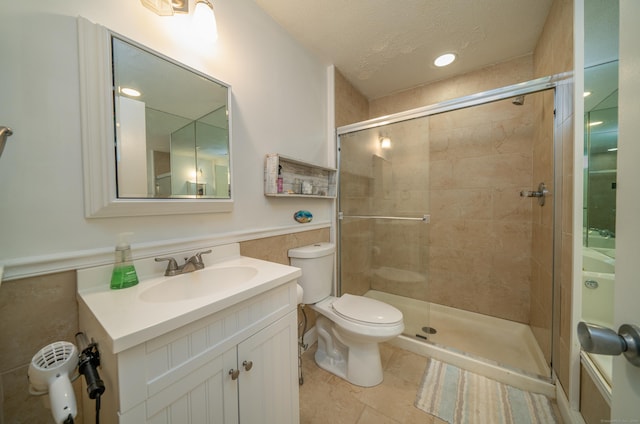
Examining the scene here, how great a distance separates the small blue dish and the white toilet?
205 mm

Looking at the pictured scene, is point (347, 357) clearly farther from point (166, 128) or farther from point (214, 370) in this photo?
point (166, 128)

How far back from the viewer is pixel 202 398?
0.67 metres

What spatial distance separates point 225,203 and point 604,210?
177cm

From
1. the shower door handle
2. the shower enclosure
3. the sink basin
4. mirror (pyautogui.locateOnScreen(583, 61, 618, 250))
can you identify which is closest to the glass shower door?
the shower enclosure

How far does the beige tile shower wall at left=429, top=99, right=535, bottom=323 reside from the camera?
6.27 feet

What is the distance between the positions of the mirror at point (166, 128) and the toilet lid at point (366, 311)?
1.04 metres

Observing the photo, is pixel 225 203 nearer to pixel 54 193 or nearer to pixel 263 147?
pixel 263 147

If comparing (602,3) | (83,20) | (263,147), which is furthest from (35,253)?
(602,3)

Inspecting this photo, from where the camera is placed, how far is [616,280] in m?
0.42

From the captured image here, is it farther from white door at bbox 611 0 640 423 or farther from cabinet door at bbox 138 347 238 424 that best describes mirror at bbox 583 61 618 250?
cabinet door at bbox 138 347 238 424

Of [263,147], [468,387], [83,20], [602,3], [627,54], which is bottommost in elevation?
[468,387]

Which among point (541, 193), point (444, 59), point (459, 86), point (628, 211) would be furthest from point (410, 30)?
point (628, 211)

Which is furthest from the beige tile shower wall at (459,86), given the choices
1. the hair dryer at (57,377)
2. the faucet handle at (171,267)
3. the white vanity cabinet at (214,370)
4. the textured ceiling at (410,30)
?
the hair dryer at (57,377)

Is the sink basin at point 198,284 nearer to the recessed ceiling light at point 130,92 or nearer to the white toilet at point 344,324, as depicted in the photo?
the white toilet at point 344,324
